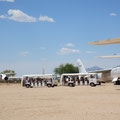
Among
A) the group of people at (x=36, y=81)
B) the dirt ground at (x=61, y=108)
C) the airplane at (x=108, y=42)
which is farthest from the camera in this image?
the group of people at (x=36, y=81)

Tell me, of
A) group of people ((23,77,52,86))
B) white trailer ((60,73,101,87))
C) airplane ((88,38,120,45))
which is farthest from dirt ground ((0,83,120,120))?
white trailer ((60,73,101,87))

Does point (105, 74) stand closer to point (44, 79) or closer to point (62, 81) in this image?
point (62, 81)

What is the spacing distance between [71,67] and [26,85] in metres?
60.2

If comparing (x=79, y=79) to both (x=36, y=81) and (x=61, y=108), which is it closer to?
(x=36, y=81)

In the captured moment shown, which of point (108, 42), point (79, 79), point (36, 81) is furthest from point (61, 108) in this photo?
point (79, 79)

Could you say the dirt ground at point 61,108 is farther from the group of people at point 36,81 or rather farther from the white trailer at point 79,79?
the white trailer at point 79,79

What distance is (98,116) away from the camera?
7867 millimetres

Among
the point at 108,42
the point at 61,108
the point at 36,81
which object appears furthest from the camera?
the point at 36,81

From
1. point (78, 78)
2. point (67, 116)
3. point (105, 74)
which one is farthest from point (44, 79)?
point (67, 116)

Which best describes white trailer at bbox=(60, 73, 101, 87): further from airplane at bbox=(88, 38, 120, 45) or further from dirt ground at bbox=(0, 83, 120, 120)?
dirt ground at bbox=(0, 83, 120, 120)

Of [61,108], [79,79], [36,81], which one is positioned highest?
[79,79]

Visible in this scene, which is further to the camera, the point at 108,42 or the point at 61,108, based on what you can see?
the point at 108,42

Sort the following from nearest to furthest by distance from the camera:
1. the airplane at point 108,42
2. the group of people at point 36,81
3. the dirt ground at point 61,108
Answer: the dirt ground at point 61,108 < the airplane at point 108,42 < the group of people at point 36,81

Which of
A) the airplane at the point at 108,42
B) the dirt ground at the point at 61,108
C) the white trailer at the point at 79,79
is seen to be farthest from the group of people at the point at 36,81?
the dirt ground at the point at 61,108
